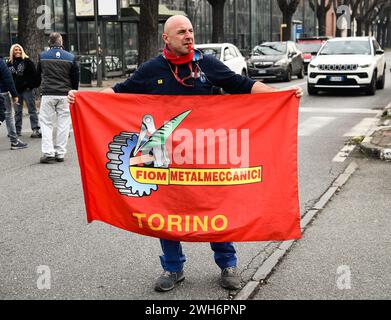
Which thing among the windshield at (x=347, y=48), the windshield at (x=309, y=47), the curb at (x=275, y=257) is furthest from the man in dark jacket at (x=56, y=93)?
the windshield at (x=309, y=47)

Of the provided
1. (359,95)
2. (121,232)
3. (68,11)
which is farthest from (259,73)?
(121,232)

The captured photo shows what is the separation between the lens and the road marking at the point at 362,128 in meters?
12.2

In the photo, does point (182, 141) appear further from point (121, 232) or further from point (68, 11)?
point (68, 11)

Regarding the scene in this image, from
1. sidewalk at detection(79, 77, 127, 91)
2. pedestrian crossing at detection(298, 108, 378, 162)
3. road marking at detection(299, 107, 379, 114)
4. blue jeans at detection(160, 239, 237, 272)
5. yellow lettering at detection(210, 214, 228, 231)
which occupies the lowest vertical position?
pedestrian crossing at detection(298, 108, 378, 162)

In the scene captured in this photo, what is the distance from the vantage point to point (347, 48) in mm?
20953

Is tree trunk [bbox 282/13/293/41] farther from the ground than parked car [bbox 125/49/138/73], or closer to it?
farther from the ground

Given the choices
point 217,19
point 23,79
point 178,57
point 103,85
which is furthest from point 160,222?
point 217,19

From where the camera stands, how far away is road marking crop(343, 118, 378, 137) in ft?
40.2

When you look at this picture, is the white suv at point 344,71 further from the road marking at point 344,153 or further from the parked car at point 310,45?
the parked car at point 310,45

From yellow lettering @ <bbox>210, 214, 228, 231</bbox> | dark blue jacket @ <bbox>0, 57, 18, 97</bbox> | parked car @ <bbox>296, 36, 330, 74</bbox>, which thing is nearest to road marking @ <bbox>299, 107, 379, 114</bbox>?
dark blue jacket @ <bbox>0, 57, 18, 97</bbox>

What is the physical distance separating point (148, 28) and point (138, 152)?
1914 cm

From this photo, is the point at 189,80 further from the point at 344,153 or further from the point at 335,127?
the point at 335,127

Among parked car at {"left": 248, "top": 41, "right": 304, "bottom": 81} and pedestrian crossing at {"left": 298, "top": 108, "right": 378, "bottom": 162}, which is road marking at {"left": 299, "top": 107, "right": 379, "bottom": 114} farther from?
parked car at {"left": 248, "top": 41, "right": 304, "bottom": 81}

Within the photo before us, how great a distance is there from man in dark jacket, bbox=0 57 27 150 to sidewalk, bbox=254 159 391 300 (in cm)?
544
